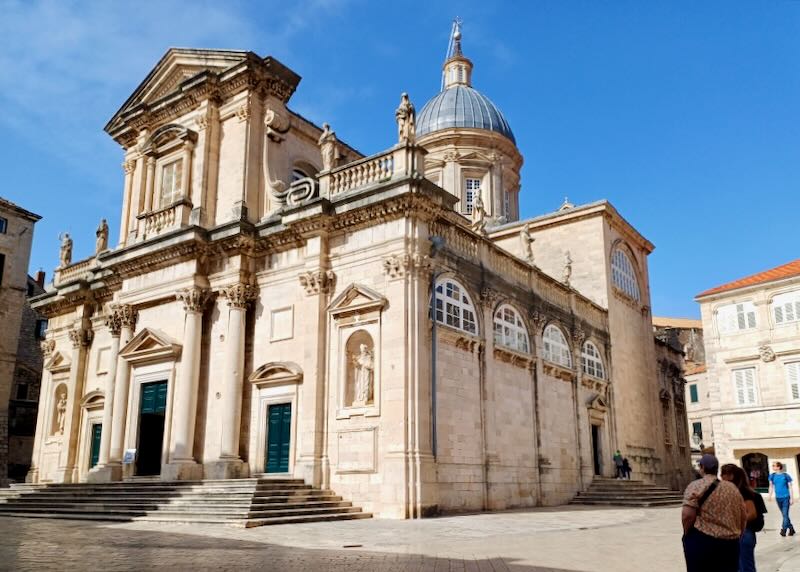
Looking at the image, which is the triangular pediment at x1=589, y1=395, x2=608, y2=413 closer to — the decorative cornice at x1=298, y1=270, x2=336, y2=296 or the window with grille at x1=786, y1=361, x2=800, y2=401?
the window with grille at x1=786, y1=361, x2=800, y2=401

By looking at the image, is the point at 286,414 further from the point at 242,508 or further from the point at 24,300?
the point at 24,300

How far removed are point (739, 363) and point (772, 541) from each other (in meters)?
22.0

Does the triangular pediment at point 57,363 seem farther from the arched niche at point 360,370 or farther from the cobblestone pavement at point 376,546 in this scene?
the arched niche at point 360,370

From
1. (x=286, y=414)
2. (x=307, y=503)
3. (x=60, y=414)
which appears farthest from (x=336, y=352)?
(x=60, y=414)

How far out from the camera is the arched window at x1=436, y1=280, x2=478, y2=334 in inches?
750

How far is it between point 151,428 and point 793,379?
86.4 ft

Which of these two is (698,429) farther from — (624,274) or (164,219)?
(164,219)

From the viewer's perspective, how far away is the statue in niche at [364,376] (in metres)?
18.3

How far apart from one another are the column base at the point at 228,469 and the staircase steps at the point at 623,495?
11.3 metres

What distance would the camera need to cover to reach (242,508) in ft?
51.2

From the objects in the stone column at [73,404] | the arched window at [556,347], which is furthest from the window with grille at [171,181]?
the arched window at [556,347]

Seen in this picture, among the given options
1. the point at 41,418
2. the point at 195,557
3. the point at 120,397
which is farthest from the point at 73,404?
the point at 195,557

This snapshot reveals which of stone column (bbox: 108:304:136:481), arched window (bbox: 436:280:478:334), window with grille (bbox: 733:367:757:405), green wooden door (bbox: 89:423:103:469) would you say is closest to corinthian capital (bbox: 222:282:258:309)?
stone column (bbox: 108:304:136:481)

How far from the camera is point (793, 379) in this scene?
100 feet
